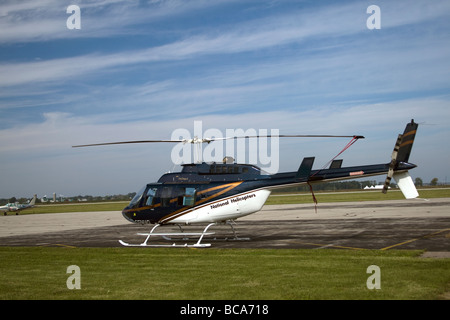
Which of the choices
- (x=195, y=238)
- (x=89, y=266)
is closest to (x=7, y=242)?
(x=195, y=238)

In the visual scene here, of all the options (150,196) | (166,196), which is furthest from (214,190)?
(150,196)

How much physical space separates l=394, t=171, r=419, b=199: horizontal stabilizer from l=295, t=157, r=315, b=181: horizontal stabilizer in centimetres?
326

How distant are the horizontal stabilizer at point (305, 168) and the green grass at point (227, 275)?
3.62m

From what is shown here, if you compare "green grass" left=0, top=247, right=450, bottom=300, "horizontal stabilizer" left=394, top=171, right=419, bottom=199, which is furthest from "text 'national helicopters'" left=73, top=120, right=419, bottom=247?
"green grass" left=0, top=247, right=450, bottom=300

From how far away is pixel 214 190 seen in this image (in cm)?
1980

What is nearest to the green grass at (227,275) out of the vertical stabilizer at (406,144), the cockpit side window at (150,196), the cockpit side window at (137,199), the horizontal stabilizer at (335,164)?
the cockpit side window at (150,196)

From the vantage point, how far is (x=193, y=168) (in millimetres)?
20516

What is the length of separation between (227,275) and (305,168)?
318 inches

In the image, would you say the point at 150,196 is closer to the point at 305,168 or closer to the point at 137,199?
the point at 137,199

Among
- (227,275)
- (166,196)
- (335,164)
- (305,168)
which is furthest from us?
(166,196)

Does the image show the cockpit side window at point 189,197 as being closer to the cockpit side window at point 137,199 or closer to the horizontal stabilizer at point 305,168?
the cockpit side window at point 137,199
